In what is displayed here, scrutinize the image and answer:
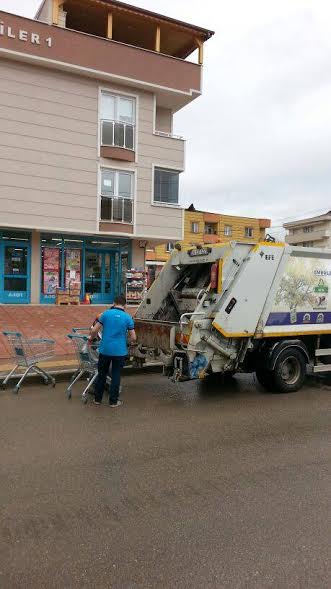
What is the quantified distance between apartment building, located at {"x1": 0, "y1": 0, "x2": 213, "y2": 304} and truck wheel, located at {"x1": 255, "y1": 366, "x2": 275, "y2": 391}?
13.0m

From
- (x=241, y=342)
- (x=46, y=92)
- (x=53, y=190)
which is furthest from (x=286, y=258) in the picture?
(x=46, y=92)

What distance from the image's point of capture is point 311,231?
246ft

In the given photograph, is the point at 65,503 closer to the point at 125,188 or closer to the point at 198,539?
the point at 198,539

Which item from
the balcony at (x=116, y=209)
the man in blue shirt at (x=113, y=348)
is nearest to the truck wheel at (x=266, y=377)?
the man in blue shirt at (x=113, y=348)

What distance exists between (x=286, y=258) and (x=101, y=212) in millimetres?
13233

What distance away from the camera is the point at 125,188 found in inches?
795

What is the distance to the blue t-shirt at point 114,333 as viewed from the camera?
267 inches

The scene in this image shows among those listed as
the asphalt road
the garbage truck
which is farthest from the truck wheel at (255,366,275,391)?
the asphalt road

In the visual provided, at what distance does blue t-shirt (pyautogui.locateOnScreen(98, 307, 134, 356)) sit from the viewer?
6773 millimetres

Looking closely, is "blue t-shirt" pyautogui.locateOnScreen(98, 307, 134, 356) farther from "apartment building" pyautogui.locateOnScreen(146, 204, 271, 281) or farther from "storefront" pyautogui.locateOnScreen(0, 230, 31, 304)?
"apartment building" pyautogui.locateOnScreen(146, 204, 271, 281)

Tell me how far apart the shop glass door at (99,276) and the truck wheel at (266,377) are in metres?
13.6

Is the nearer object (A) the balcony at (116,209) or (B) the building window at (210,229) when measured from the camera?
(A) the balcony at (116,209)

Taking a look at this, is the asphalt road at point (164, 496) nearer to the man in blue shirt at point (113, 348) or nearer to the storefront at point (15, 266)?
the man in blue shirt at point (113, 348)

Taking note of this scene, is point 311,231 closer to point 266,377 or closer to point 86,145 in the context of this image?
point 86,145
